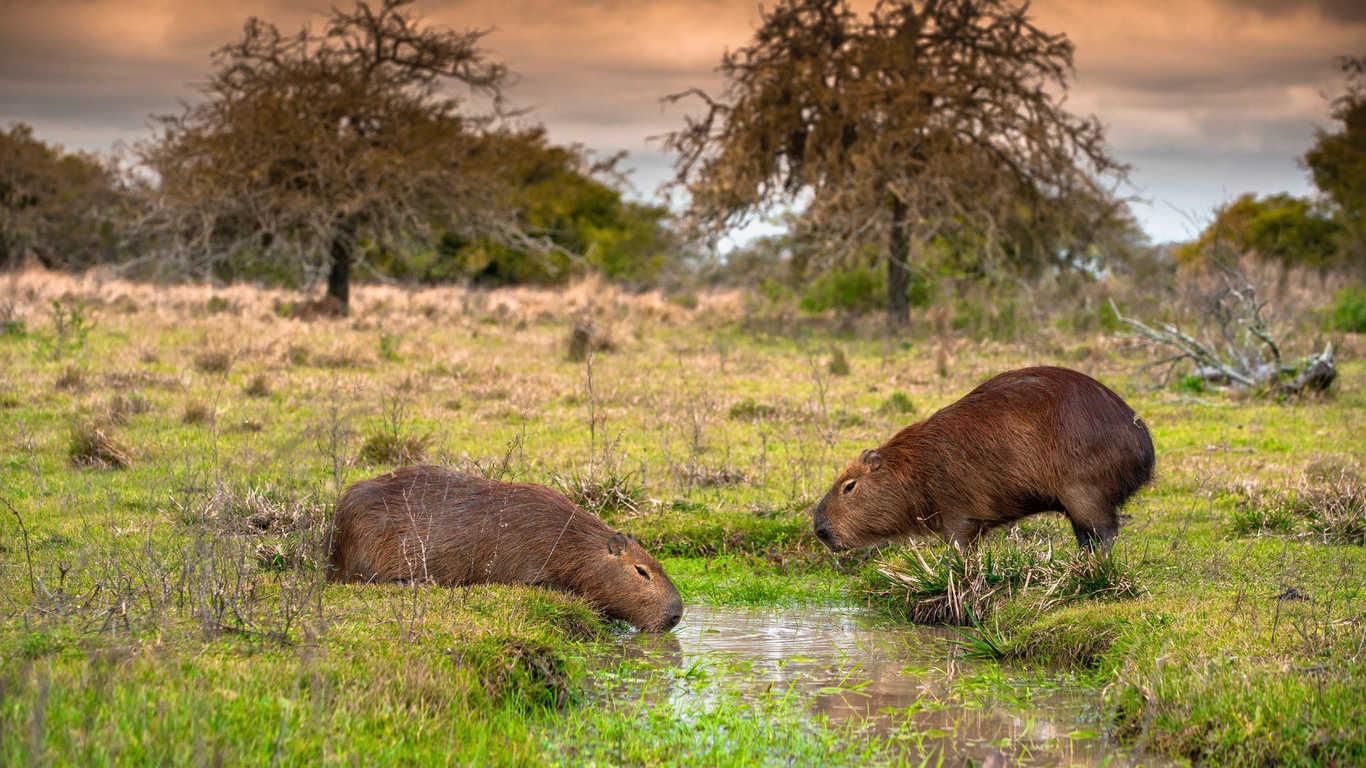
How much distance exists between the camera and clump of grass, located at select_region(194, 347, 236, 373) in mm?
13365

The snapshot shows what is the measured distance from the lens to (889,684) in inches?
199

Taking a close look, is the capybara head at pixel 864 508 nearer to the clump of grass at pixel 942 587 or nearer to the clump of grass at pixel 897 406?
the clump of grass at pixel 942 587

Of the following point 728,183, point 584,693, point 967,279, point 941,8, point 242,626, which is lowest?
point 584,693

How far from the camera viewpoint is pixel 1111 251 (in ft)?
78.5

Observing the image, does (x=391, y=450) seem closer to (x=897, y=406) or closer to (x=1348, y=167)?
(x=897, y=406)

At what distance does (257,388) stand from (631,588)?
24.8ft

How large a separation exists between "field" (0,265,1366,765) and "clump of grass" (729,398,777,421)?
1.5 inches

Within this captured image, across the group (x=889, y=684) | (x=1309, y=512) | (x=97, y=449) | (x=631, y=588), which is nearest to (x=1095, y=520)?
(x=889, y=684)

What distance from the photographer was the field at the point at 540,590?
390 cm

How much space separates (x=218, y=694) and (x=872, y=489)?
3727 mm

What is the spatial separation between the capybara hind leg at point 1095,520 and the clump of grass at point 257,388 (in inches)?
333

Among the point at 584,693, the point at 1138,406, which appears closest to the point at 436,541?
the point at 584,693

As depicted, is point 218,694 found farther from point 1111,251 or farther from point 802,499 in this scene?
point 1111,251

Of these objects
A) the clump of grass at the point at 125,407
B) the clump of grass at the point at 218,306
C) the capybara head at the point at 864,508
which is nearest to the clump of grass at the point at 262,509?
the capybara head at the point at 864,508
